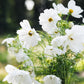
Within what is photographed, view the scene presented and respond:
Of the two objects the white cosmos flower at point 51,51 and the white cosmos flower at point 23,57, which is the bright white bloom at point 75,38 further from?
the white cosmos flower at point 23,57

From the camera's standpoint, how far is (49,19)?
1.11 m

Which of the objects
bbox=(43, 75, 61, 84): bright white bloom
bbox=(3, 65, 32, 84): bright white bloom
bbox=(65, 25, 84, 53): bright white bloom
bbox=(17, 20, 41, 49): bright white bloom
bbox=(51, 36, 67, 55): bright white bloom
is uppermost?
bbox=(17, 20, 41, 49): bright white bloom

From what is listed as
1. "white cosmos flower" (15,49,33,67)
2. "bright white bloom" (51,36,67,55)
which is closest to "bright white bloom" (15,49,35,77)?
"white cosmos flower" (15,49,33,67)

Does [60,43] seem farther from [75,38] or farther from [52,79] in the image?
[52,79]

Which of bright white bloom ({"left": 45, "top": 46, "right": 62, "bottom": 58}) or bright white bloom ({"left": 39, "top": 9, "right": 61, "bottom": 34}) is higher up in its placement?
bright white bloom ({"left": 39, "top": 9, "right": 61, "bottom": 34})

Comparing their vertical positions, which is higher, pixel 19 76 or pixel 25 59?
pixel 25 59

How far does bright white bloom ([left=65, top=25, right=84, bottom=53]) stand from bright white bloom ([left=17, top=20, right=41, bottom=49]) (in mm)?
124

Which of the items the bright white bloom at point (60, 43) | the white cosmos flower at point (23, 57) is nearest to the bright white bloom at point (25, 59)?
the white cosmos flower at point (23, 57)

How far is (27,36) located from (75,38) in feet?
0.62

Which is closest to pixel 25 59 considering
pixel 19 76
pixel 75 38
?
pixel 19 76

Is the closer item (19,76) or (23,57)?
(19,76)

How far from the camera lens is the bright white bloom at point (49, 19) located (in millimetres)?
1100

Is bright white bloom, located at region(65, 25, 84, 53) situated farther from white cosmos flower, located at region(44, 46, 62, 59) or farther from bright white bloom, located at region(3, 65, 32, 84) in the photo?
bright white bloom, located at region(3, 65, 32, 84)

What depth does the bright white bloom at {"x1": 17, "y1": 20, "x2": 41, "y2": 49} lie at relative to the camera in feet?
3.58
